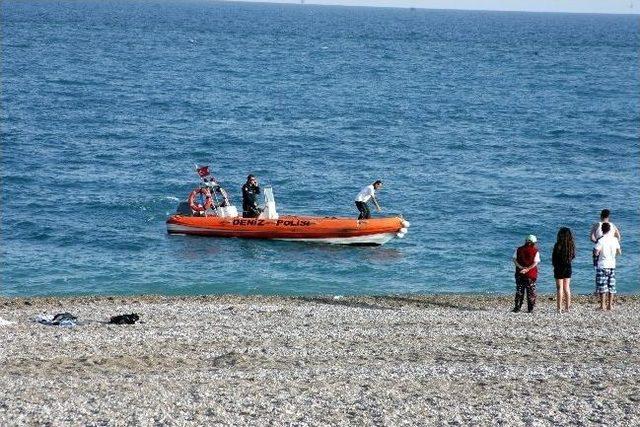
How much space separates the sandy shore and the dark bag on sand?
170 millimetres

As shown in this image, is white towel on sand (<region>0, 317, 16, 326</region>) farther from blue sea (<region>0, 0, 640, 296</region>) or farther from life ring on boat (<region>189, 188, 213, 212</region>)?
life ring on boat (<region>189, 188, 213, 212</region>)

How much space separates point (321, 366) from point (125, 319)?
13.6 ft

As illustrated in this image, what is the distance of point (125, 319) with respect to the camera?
17406 mm

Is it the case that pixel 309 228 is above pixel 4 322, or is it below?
below

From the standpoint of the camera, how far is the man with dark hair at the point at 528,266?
60.3ft

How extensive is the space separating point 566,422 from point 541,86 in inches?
2685

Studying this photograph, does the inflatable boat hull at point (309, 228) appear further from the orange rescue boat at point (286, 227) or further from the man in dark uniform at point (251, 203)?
the man in dark uniform at point (251, 203)

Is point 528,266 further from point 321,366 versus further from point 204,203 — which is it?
point 204,203

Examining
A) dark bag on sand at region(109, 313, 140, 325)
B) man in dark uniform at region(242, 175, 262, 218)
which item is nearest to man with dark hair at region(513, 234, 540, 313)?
dark bag on sand at region(109, 313, 140, 325)

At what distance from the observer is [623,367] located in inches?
576

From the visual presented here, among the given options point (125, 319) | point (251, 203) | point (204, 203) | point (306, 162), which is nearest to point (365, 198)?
point (251, 203)

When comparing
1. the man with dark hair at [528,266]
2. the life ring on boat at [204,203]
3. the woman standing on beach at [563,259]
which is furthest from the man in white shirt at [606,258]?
the life ring on boat at [204,203]

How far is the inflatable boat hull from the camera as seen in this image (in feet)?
94.4

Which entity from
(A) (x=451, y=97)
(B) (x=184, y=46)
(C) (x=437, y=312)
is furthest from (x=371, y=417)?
(B) (x=184, y=46)
